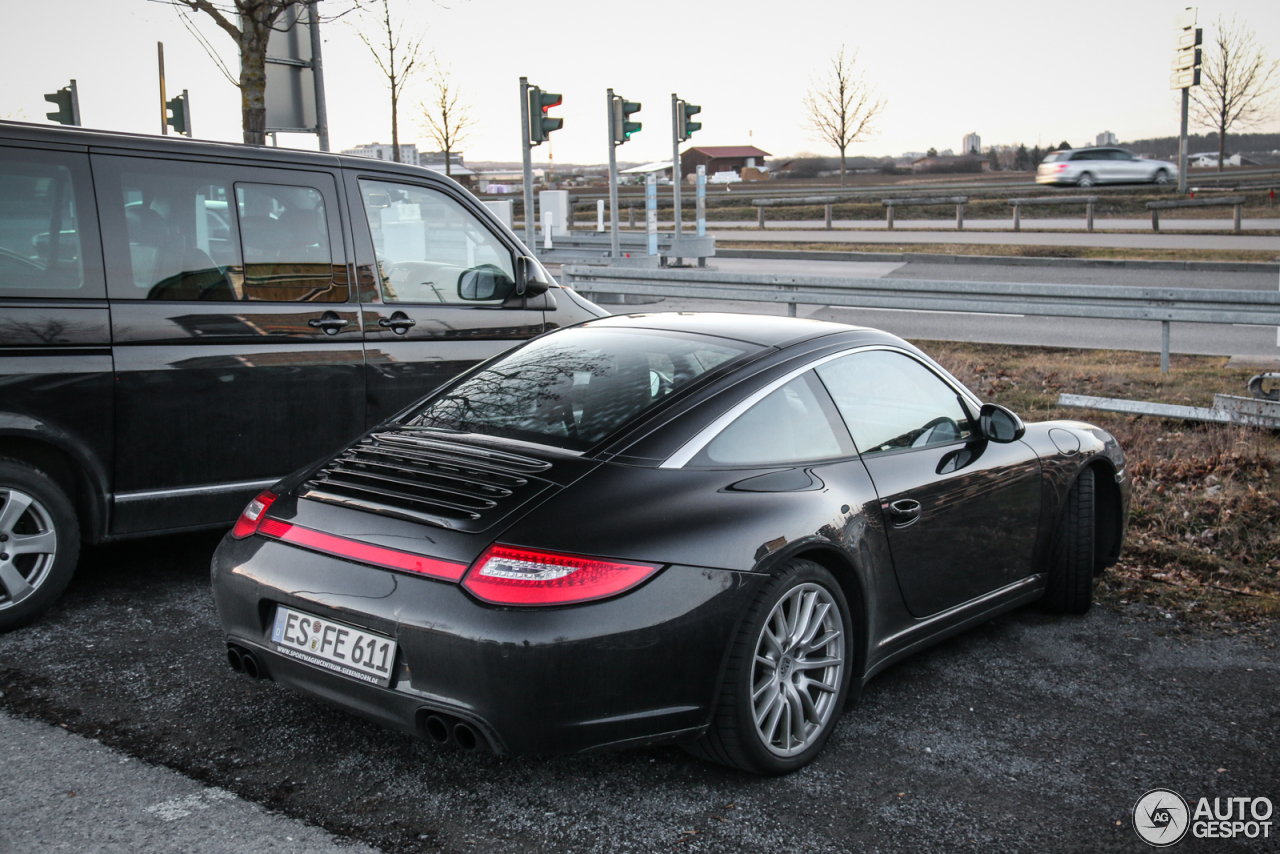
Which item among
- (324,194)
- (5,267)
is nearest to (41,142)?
(5,267)

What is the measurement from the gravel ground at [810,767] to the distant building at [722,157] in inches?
4102

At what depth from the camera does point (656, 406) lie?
3484mm

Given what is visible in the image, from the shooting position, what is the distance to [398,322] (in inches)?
217

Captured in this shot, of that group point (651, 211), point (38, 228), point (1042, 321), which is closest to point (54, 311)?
point (38, 228)

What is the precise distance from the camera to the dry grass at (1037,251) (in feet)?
69.8

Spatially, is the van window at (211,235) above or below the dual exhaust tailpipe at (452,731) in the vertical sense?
above

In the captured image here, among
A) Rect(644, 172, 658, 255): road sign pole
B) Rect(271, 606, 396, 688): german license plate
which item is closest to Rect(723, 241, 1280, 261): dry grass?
Rect(644, 172, 658, 255): road sign pole

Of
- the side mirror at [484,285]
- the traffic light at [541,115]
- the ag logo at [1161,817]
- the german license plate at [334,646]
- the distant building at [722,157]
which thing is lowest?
the ag logo at [1161,817]

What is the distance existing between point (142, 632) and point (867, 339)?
119 inches

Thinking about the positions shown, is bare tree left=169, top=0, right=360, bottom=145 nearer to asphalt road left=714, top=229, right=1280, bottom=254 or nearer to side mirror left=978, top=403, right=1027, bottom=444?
side mirror left=978, top=403, right=1027, bottom=444

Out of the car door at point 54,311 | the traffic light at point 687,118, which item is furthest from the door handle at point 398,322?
the traffic light at point 687,118

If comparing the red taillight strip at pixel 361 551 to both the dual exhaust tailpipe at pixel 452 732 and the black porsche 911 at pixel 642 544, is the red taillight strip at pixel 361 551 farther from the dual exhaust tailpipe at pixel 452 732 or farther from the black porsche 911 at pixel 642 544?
the dual exhaust tailpipe at pixel 452 732

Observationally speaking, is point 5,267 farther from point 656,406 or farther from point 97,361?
point 656,406

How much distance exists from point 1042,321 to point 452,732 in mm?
14192
